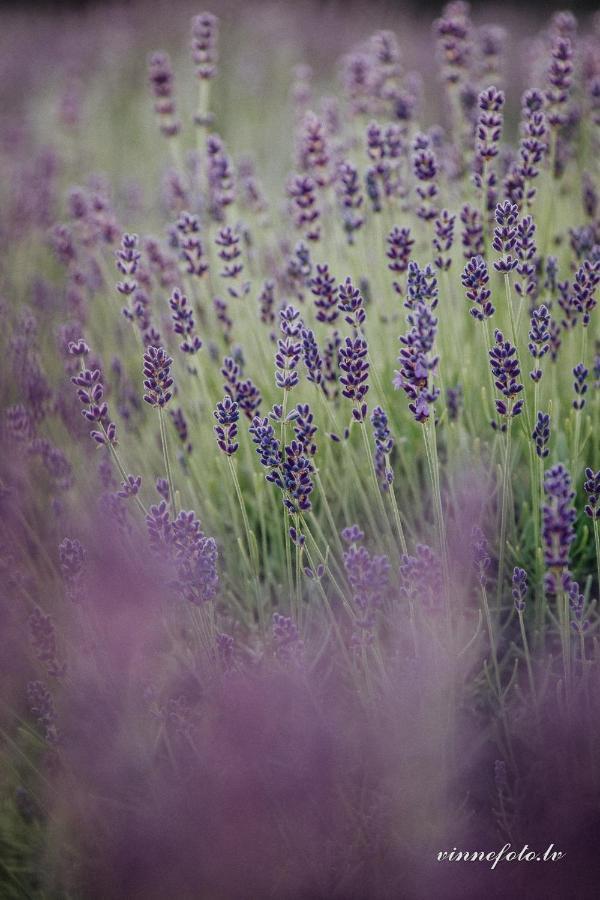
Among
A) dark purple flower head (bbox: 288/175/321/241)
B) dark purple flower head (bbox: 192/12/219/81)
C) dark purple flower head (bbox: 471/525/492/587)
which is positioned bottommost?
dark purple flower head (bbox: 471/525/492/587)

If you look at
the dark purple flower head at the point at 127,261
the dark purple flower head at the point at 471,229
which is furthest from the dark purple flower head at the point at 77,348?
the dark purple flower head at the point at 471,229

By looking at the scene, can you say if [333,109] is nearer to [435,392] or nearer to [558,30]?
[558,30]

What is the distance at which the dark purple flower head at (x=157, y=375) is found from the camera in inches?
61.4

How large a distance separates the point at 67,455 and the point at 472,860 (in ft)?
5.47

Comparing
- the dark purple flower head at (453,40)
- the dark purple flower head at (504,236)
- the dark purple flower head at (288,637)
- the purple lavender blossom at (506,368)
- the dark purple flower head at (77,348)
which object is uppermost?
the dark purple flower head at (453,40)

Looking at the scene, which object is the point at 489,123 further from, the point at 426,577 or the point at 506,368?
the point at 426,577

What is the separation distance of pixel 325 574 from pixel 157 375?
0.84 meters

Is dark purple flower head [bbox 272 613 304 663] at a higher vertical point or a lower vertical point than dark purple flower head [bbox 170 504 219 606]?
lower

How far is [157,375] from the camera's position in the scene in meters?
1.57

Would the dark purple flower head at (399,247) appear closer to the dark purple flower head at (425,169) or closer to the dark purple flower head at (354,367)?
the dark purple flower head at (425,169)

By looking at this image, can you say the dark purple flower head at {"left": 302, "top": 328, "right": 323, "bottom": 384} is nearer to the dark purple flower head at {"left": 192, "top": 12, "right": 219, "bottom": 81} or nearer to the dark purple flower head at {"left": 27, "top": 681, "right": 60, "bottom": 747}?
the dark purple flower head at {"left": 27, "top": 681, "right": 60, "bottom": 747}

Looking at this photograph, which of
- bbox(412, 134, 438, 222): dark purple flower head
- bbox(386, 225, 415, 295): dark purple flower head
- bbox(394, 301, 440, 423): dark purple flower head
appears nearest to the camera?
bbox(394, 301, 440, 423): dark purple flower head

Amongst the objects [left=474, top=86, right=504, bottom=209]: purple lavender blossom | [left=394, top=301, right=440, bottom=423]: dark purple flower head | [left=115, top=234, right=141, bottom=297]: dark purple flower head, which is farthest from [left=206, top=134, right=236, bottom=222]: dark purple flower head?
[left=394, top=301, right=440, bottom=423]: dark purple flower head

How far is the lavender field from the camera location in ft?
4.90
